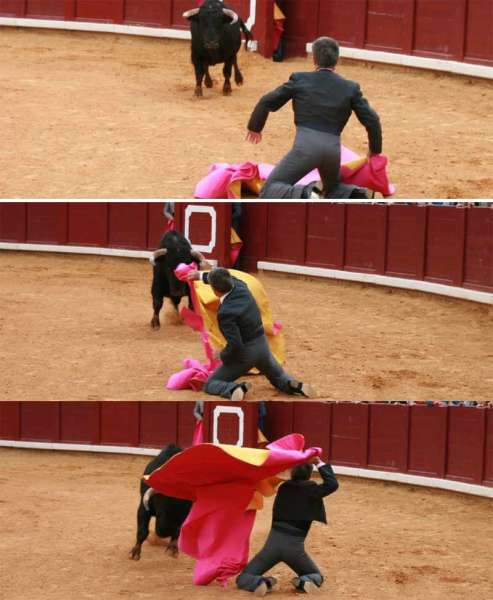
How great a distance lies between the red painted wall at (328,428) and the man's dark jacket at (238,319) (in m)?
3.23

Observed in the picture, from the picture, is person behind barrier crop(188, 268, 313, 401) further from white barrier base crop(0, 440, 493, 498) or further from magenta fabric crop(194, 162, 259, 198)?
white barrier base crop(0, 440, 493, 498)

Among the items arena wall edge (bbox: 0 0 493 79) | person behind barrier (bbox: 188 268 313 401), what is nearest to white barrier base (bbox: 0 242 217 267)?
arena wall edge (bbox: 0 0 493 79)

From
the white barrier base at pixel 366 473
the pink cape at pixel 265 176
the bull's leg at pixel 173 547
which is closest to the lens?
the bull's leg at pixel 173 547

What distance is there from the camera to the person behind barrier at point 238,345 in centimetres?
1616

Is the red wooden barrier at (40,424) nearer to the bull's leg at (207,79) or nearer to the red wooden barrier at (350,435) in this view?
the red wooden barrier at (350,435)

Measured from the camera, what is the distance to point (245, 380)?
17.3 m

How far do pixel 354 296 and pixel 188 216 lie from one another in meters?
1.47

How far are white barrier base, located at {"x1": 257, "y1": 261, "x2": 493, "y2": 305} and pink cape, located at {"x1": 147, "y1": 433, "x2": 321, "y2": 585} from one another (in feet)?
14.9

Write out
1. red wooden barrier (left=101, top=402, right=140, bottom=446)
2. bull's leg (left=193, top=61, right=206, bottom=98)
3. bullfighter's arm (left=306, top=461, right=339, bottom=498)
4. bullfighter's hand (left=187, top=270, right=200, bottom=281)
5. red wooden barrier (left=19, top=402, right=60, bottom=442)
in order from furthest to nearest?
red wooden barrier (left=19, top=402, right=60, bottom=442) → red wooden barrier (left=101, top=402, right=140, bottom=446) → bull's leg (left=193, top=61, right=206, bottom=98) → bullfighter's hand (left=187, top=270, right=200, bottom=281) → bullfighter's arm (left=306, top=461, right=339, bottom=498)

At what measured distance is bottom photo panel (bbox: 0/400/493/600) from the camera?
15570mm

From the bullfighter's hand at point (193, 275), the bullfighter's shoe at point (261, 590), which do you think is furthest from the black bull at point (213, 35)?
the bullfighter's shoe at point (261, 590)

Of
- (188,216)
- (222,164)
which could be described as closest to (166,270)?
(222,164)

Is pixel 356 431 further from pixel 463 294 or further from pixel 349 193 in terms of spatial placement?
pixel 349 193

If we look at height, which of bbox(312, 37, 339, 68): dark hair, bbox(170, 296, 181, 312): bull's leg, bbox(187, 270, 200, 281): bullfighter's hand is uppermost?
bbox(312, 37, 339, 68): dark hair
